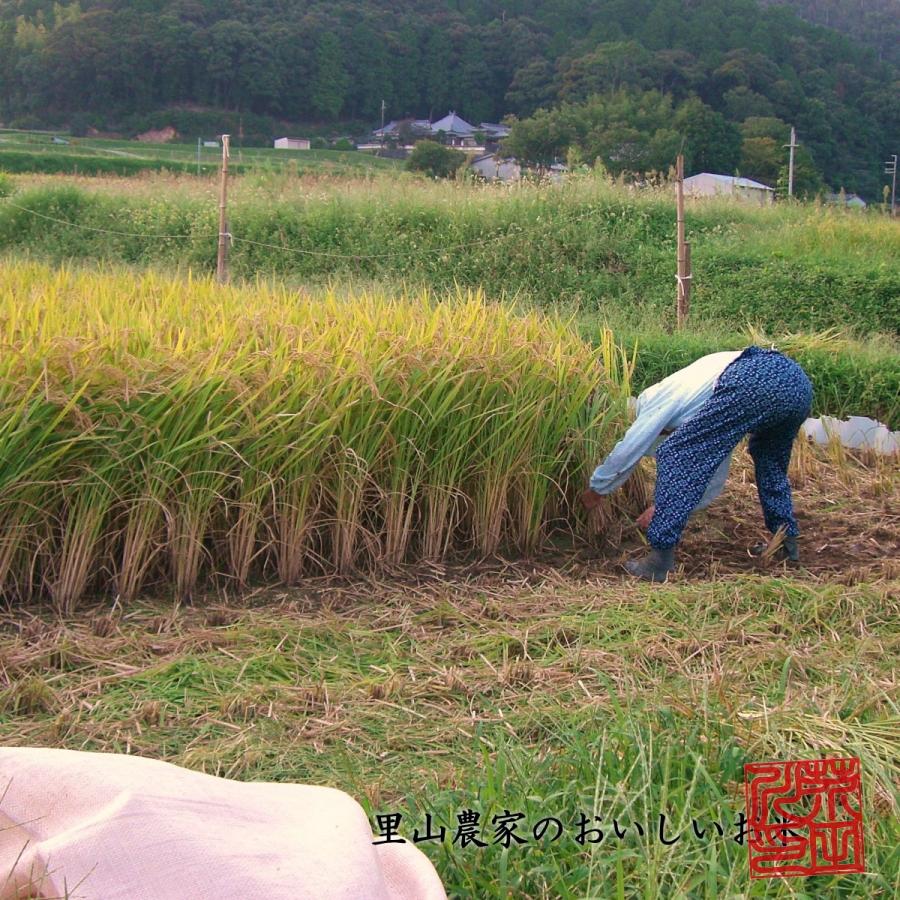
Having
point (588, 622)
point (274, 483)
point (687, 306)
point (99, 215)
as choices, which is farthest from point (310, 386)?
point (99, 215)

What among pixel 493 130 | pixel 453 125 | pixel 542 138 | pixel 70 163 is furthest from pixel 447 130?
pixel 70 163

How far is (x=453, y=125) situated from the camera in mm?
29422

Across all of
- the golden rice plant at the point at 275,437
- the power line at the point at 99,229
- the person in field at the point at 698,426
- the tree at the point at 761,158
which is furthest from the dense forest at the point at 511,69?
the person in field at the point at 698,426

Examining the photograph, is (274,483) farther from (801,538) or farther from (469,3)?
(469,3)

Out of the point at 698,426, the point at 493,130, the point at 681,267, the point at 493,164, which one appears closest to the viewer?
the point at 698,426

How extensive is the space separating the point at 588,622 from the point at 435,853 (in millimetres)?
1493

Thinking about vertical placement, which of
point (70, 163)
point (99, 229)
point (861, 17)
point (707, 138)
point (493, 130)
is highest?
point (861, 17)

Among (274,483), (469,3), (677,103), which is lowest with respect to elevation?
(274,483)

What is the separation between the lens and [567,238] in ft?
38.7

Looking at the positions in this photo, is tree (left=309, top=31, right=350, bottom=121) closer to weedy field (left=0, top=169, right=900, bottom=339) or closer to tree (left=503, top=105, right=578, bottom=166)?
tree (left=503, top=105, right=578, bottom=166)

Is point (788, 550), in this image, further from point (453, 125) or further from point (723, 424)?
point (453, 125)

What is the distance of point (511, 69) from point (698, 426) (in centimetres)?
2676

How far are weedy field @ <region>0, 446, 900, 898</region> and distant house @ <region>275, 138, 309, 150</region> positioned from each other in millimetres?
30791

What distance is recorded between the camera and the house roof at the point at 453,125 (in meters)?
29.0
